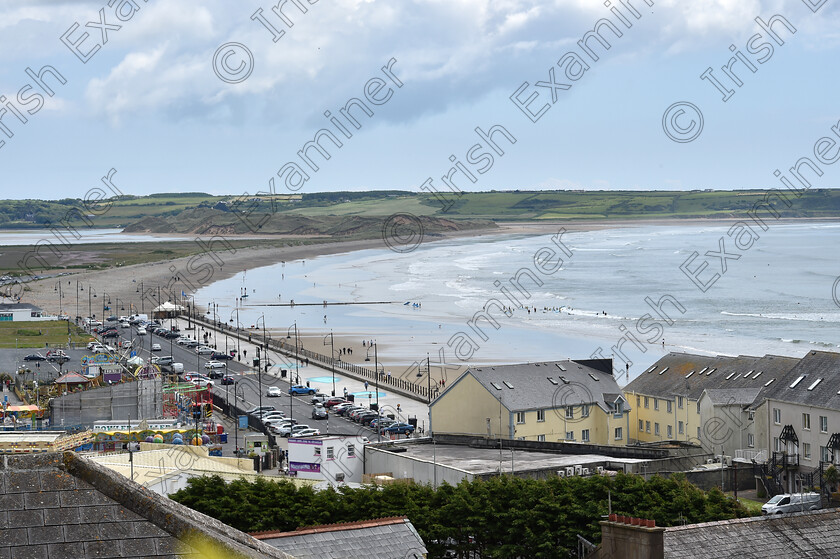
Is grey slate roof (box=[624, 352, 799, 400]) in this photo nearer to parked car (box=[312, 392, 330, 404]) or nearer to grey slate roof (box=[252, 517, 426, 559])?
parked car (box=[312, 392, 330, 404])

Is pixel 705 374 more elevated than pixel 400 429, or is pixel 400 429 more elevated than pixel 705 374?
pixel 705 374

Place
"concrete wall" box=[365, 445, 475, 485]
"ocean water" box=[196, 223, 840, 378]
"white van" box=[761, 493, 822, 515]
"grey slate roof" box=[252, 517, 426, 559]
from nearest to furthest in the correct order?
"grey slate roof" box=[252, 517, 426, 559] < "white van" box=[761, 493, 822, 515] < "concrete wall" box=[365, 445, 475, 485] < "ocean water" box=[196, 223, 840, 378]

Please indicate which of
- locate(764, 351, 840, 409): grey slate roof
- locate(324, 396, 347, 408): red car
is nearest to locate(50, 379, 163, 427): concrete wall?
A: locate(324, 396, 347, 408): red car

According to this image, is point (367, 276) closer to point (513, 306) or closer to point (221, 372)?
point (513, 306)

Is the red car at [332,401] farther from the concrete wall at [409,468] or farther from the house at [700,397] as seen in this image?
the concrete wall at [409,468]

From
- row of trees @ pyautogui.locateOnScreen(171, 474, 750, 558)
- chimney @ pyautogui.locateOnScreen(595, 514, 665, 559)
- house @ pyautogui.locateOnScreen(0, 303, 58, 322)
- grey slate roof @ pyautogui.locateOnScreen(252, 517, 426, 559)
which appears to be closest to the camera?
chimney @ pyautogui.locateOnScreen(595, 514, 665, 559)

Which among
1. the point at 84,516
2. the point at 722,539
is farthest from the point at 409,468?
the point at 84,516

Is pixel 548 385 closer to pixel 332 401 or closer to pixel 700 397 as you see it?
pixel 700 397
